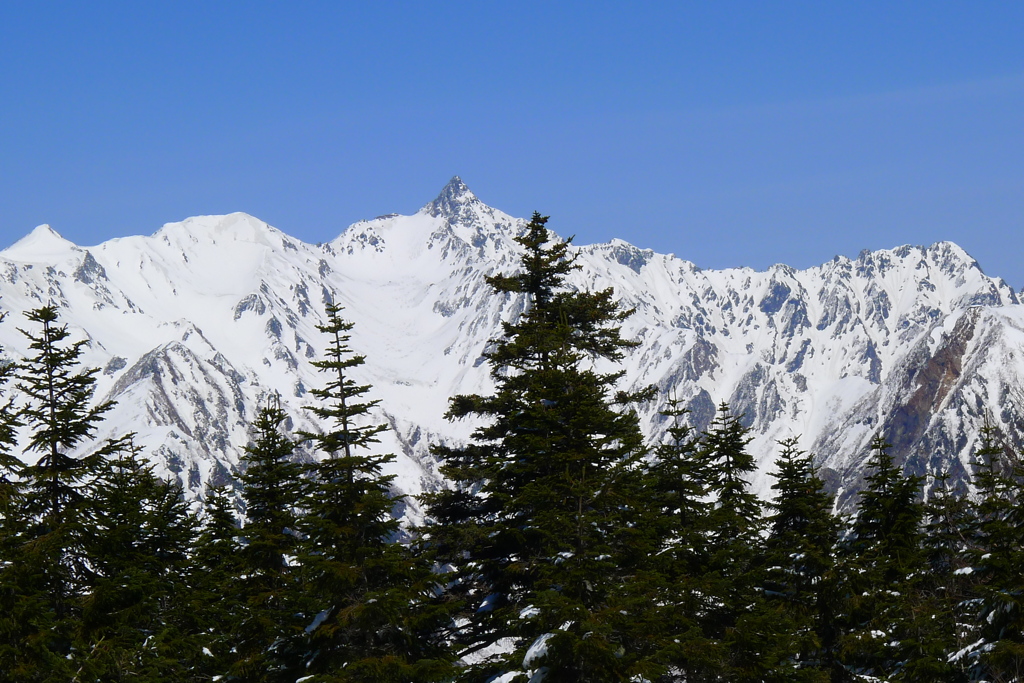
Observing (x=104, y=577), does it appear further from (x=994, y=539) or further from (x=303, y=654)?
(x=994, y=539)

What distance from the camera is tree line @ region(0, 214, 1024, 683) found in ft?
70.0

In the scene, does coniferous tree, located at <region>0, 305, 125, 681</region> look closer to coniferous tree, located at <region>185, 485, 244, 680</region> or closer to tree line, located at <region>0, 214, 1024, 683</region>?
tree line, located at <region>0, 214, 1024, 683</region>

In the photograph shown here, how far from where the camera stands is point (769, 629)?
2505 centimetres

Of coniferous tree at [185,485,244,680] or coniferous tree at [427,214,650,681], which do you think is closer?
coniferous tree at [427,214,650,681]

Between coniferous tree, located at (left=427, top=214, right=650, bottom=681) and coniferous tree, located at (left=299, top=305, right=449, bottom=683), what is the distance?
1.72 m

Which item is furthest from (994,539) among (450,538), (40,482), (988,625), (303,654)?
Answer: (40,482)

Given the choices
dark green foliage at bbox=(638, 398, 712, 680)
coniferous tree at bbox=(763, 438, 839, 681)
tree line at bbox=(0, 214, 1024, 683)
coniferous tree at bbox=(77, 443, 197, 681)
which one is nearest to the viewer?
coniferous tree at bbox=(77, 443, 197, 681)

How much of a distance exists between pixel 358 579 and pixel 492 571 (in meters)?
3.91

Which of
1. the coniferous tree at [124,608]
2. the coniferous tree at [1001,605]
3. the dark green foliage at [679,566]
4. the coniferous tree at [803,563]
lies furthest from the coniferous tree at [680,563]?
the coniferous tree at [124,608]

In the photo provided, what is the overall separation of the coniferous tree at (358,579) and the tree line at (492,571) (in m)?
0.07

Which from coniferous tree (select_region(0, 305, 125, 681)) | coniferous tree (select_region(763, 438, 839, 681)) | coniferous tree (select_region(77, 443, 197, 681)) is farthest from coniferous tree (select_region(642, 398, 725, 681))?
coniferous tree (select_region(0, 305, 125, 681))

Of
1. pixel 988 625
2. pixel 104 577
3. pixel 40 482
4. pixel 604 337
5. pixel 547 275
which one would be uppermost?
pixel 547 275

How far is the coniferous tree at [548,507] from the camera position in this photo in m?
21.4

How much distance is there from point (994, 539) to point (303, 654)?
17543 mm
